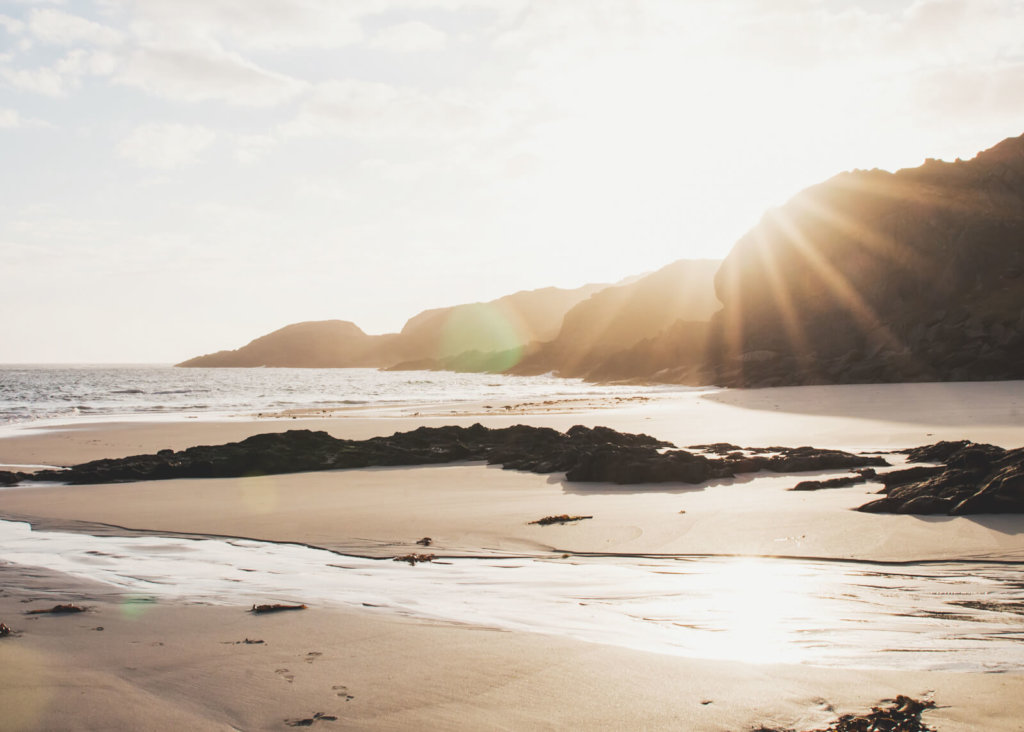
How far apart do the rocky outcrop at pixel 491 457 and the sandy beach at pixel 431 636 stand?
2.12 ft

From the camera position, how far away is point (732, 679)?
348cm

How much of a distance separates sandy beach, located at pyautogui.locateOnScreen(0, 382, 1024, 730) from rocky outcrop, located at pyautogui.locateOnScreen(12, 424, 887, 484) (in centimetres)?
65

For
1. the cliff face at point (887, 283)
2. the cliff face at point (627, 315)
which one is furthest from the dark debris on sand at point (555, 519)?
the cliff face at point (627, 315)

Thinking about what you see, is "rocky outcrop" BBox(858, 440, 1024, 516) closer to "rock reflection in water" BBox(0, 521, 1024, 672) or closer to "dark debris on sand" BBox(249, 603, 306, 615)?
"rock reflection in water" BBox(0, 521, 1024, 672)

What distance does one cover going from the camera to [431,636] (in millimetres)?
4352

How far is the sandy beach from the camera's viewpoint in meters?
3.16

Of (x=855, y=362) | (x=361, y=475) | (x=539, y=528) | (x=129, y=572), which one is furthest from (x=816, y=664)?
(x=855, y=362)

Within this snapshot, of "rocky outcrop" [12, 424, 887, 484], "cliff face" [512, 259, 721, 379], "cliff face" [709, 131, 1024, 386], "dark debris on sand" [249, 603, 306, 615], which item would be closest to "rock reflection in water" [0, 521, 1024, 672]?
"dark debris on sand" [249, 603, 306, 615]

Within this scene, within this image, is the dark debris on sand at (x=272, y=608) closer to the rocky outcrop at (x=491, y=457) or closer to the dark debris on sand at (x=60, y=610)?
the dark debris on sand at (x=60, y=610)

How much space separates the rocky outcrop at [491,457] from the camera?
1228 centimetres

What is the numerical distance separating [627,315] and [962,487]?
406 feet

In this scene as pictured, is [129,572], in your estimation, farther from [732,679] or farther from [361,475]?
[361,475]

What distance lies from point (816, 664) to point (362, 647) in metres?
2.42

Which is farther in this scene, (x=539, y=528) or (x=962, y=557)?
(x=539, y=528)
